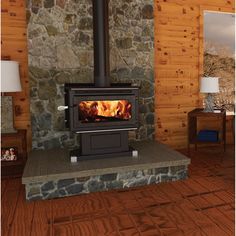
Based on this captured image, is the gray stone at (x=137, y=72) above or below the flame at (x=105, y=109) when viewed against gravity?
above

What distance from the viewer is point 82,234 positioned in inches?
71.7

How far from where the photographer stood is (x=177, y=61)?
3.93 metres

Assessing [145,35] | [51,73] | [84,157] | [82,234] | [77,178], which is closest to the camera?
[82,234]

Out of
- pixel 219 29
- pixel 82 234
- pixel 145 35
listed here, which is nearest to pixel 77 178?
pixel 82 234

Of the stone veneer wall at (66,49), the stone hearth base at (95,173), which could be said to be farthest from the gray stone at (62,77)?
the stone hearth base at (95,173)

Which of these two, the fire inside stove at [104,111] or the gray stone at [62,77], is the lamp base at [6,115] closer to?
the gray stone at [62,77]

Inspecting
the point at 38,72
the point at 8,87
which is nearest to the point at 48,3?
the point at 38,72

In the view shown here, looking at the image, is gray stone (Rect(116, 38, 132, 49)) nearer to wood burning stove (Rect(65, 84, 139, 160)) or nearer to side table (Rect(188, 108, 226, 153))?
wood burning stove (Rect(65, 84, 139, 160))

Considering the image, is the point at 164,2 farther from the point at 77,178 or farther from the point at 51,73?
the point at 77,178

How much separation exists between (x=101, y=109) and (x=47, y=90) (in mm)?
889

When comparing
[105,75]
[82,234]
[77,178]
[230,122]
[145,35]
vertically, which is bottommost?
[82,234]

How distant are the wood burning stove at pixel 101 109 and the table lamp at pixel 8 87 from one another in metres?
0.59

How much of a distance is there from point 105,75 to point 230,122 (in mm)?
2531

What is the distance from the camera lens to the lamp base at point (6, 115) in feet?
9.78
